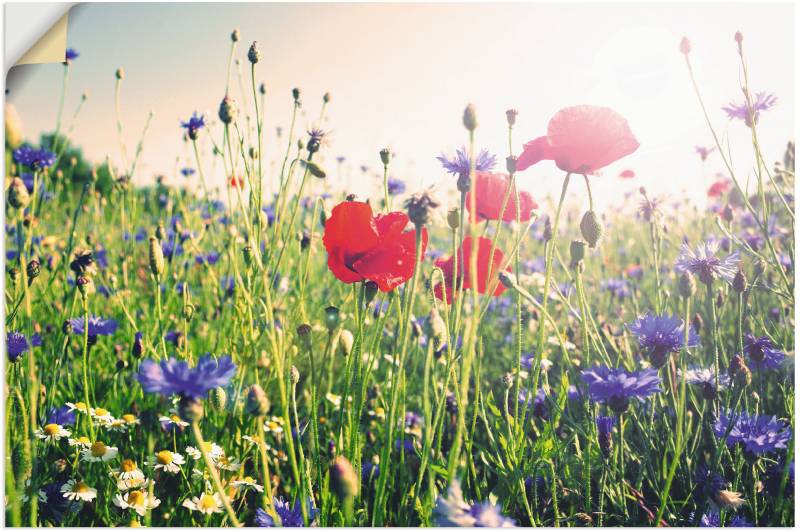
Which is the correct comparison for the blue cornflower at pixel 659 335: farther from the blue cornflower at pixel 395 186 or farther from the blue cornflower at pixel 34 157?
the blue cornflower at pixel 34 157

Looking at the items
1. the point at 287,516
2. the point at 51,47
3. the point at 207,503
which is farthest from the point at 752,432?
the point at 51,47

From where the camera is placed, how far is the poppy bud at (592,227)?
2.73 feet

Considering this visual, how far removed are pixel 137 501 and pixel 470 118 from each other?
0.72 meters

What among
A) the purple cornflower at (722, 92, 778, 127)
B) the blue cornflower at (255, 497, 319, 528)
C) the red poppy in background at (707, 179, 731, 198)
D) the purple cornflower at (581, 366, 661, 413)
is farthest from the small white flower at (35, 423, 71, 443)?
the red poppy in background at (707, 179, 731, 198)

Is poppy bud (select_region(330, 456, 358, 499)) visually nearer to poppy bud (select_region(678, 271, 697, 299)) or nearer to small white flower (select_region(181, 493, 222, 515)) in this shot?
small white flower (select_region(181, 493, 222, 515))

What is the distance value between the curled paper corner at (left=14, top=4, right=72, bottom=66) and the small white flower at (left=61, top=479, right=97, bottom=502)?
33.8 inches

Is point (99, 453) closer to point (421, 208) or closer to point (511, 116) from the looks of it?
point (421, 208)

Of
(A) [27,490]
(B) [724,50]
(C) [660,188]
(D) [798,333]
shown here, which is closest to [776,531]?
(D) [798,333]

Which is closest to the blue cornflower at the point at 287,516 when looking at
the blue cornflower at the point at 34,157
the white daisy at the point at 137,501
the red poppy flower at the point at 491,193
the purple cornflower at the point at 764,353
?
the white daisy at the point at 137,501

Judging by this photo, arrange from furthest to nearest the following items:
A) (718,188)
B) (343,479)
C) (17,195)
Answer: (718,188) < (17,195) < (343,479)

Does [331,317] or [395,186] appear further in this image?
[395,186]

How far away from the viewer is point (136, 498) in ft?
2.73

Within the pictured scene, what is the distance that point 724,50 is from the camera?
1152mm

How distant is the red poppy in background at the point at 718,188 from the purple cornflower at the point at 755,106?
60 cm
